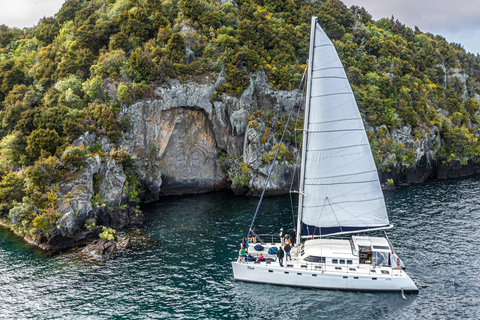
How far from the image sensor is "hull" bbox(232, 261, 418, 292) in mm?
27891

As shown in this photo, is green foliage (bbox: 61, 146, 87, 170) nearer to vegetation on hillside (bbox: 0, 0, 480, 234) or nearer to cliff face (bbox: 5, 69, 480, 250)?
vegetation on hillside (bbox: 0, 0, 480, 234)

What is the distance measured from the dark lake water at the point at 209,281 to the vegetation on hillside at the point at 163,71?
30.0ft

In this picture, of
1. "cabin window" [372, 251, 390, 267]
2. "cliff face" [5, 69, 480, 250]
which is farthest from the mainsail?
"cliff face" [5, 69, 480, 250]

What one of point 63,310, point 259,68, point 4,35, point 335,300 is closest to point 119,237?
point 63,310

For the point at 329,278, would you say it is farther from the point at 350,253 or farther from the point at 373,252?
the point at 373,252

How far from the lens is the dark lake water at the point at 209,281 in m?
26.1

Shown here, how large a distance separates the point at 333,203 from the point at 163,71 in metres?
37.4

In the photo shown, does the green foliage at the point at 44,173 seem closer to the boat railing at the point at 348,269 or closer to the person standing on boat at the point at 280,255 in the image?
the person standing on boat at the point at 280,255

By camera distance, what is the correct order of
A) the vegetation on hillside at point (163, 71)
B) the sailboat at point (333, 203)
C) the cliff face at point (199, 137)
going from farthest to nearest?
the cliff face at point (199, 137), the vegetation on hillside at point (163, 71), the sailboat at point (333, 203)

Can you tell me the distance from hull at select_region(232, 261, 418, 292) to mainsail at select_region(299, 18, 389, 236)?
386cm

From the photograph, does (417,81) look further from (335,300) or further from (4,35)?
(4,35)

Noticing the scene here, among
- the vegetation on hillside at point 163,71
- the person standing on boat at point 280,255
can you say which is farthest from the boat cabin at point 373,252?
the vegetation on hillside at point 163,71

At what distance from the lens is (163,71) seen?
56.7 m

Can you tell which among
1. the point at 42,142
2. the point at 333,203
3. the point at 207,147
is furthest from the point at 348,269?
the point at 42,142
